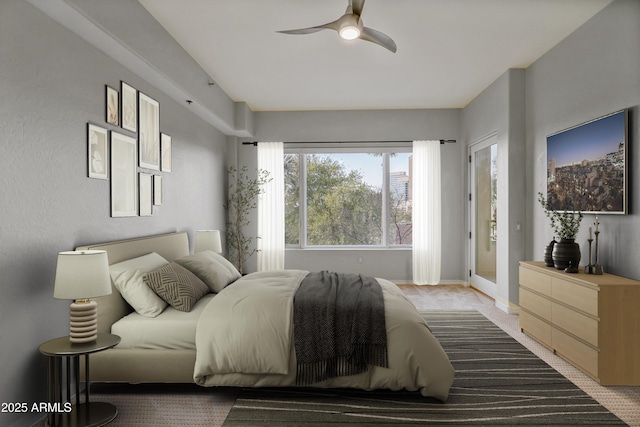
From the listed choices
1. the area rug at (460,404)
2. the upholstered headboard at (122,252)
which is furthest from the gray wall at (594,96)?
the upholstered headboard at (122,252)

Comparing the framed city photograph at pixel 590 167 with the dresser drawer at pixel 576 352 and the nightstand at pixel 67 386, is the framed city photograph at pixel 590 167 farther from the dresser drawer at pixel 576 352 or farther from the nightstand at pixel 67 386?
the nightstand at pixel 67 386

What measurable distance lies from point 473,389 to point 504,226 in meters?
2.58

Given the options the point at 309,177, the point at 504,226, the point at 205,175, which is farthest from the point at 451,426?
the point at 309,177

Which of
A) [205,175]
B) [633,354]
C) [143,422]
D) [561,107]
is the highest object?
[561,107]

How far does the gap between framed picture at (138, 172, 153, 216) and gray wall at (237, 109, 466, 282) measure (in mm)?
2959

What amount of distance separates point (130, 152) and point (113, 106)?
1.36 ft

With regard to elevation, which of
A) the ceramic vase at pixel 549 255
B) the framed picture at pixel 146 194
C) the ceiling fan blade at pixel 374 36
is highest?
the ceiling fan blade at pixel 374 36

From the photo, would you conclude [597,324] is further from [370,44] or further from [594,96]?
[370,44]

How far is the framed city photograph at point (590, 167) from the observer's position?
323 cm

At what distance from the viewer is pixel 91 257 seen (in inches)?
96.2

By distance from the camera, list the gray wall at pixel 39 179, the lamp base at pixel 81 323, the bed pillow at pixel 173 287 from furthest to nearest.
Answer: the bed pillow at pixel 173 287
the lamp base at pixel 81 323
the gray wall at pixel 39 179

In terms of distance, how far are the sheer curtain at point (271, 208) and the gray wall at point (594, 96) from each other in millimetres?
3564

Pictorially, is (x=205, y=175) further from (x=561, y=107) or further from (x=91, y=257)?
(x=561, y=107)

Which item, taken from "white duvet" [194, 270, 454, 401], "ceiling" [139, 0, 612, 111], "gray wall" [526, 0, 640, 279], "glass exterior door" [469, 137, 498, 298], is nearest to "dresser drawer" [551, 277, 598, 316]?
"gray wall" [526, 0, 640, 279]
